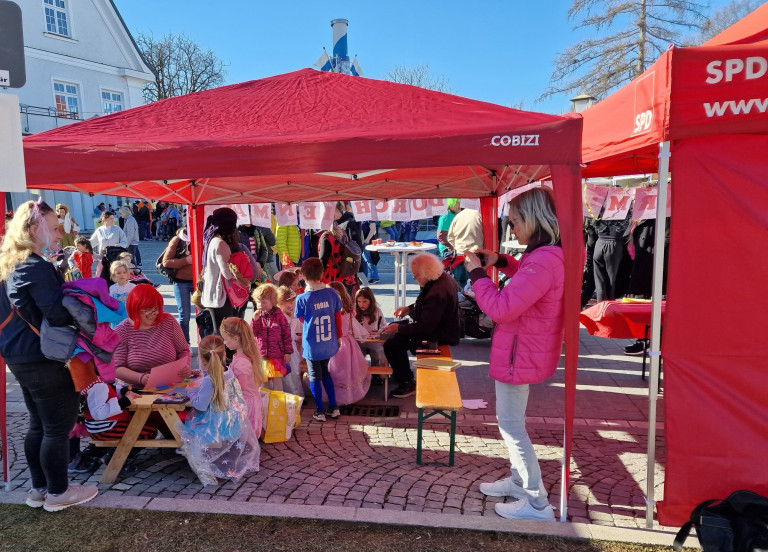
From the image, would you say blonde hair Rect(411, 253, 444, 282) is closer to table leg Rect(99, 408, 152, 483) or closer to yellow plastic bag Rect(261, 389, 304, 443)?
yellow plastic bag Rect(261, 389, 304, 443)

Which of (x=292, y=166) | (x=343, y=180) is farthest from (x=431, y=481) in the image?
(x=343, y=180)

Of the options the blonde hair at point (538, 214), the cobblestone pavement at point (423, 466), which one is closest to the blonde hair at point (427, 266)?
the cobblestone pavement at point (423, 466)

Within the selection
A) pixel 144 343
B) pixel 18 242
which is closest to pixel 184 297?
pixel 144 343

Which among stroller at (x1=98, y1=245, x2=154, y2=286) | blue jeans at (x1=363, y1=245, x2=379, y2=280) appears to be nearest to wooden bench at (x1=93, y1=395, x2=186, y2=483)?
stroller at (x1=98, y1=245, x2=154, y2=286)

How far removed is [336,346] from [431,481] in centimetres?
164

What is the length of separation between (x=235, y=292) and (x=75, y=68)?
26.7m

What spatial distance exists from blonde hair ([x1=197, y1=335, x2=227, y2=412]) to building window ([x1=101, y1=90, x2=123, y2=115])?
28739mm

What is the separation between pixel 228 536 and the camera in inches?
130

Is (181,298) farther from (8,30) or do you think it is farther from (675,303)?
(675,303)

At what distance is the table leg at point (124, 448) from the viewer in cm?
390

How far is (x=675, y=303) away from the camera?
123 inches

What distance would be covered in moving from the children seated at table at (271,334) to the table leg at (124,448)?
1407 millimetres

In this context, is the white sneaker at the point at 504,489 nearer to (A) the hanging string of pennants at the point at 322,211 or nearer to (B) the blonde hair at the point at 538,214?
(B) the blonde hair at the point at 538,214

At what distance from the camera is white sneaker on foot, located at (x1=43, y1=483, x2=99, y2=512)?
11.6ft
